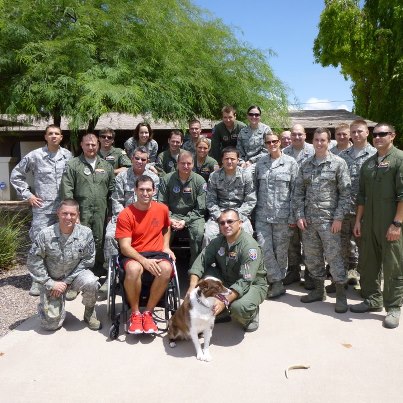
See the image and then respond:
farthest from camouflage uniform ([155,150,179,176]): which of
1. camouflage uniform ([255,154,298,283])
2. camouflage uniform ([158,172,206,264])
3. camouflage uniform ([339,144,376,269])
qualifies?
camouflage uniform ([339,144,376,269])

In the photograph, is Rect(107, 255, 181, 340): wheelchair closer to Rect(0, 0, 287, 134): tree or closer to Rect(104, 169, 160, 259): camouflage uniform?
Rect(104, 169, 160, 259): camouflage uniform

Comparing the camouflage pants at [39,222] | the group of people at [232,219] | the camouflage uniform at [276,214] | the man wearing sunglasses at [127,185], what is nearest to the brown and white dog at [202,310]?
the group of people at [232,219]

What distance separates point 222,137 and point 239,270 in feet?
9.48

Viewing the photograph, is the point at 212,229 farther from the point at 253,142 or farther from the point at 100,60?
the point at 100,60

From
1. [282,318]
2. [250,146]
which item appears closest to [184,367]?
[282,318]

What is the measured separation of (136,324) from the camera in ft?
12.7

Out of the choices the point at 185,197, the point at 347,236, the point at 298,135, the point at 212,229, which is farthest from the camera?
the point at 298,135

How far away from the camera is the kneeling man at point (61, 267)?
13.2 feet

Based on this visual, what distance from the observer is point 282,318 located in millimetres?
4438

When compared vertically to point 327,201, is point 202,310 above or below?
below

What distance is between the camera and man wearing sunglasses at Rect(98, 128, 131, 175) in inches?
237

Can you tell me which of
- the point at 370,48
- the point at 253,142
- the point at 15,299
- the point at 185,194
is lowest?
the point at 15,299

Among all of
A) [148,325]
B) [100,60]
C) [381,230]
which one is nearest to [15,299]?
[148,325]

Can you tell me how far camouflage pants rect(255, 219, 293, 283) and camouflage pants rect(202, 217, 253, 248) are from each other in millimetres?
231
